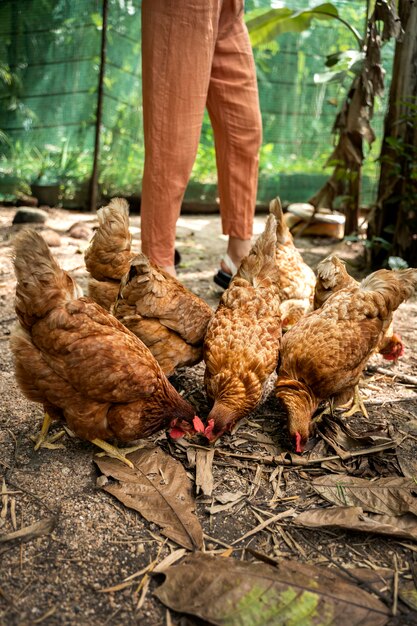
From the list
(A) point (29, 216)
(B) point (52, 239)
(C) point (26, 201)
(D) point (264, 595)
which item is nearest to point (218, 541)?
(D) point (264, 595)

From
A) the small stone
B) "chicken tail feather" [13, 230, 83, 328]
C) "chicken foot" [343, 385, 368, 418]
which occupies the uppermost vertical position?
"chicken tail feather" [13, 230, 83, 328]

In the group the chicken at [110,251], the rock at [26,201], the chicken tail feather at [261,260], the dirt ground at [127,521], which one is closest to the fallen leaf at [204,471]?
the dirt ground at [127,521]

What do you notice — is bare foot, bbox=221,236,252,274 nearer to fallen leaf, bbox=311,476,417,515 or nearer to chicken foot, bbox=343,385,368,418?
Result: chicken foot, bbox=343,385,368,418

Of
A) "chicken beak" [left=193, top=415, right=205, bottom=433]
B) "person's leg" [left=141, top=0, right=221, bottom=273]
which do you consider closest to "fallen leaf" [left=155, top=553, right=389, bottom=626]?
"chicken beak" [left=193, top=415, right=205, bottom=433]

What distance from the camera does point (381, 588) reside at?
6.26 feet

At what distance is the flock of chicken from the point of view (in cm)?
241

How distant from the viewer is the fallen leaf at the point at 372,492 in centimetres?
230

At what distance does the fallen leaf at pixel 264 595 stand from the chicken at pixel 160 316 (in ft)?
4.26

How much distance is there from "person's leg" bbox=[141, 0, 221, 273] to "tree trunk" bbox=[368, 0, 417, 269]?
220 cm

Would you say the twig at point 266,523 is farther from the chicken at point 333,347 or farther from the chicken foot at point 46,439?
the chicken foot at point 46,439

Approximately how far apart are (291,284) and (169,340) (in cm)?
118

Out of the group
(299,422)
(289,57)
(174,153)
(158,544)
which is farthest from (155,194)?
(289,57)

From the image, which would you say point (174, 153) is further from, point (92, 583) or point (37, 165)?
point (37, 165)

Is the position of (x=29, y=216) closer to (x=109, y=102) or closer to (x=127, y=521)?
(x=109, y=102)
